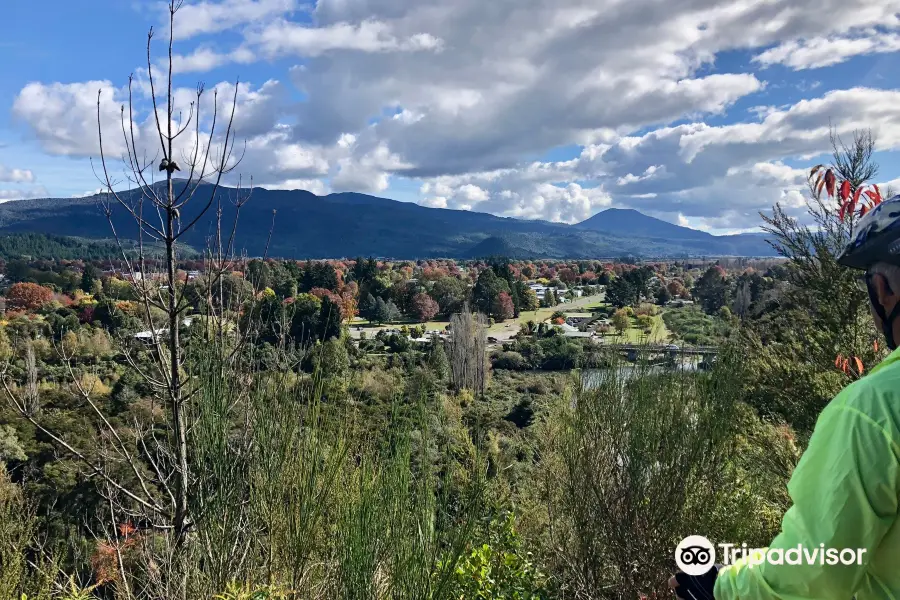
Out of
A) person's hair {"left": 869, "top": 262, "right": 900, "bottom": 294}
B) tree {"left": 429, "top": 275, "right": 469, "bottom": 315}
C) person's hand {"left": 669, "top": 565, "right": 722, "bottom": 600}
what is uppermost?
person's hair {"left": 869, "top": 262, "right": 900, "bottom": 294}

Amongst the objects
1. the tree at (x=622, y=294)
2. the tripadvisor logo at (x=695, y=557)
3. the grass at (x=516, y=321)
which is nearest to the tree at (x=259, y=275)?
the tripadvisor logo at (x=695, y=557)

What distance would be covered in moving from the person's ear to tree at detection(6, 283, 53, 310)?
33.1 metres

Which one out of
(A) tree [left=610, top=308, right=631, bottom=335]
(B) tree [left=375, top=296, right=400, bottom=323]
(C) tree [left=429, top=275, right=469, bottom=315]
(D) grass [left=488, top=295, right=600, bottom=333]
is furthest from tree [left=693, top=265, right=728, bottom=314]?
(A) tree [left=610, top=308, right=631, bottom=335]

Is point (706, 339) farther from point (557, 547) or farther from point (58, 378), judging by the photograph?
point (58, 378)

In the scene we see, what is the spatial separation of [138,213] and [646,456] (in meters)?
3.92

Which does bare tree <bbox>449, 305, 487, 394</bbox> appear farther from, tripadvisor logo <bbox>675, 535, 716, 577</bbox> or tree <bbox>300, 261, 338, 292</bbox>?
tripadvisor logo <bbox>675, 535, 716, 577</bbox>

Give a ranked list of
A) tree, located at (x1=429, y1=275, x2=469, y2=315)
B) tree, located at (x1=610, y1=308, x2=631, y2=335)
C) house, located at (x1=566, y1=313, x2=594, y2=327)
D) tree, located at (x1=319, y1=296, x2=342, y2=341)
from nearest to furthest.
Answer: tree, located at (x1=319, y1=296, x2=342, y2=341) → tree, located at (x1=610, y1=308, x2=631, y2=335) → house, located at (x1=566, y1=313, x2=594, y2=327) → tree, located at (x1=429, y1=275, x2=469, y2=315)

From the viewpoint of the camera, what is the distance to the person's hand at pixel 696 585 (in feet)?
3.41

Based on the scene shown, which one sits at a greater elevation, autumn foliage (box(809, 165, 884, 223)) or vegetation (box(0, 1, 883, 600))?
autumn foliage (box(809, 165, 884, 223))

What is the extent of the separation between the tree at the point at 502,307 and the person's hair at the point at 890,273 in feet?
136

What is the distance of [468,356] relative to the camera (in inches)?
1005

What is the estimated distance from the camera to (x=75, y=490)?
36.3 ft

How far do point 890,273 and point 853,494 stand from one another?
1.31 ft

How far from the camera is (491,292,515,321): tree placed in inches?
1665
